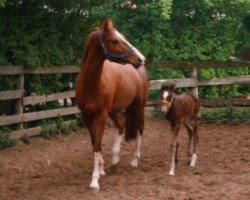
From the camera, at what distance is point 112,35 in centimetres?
673

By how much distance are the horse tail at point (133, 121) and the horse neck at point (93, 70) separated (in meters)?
1.82

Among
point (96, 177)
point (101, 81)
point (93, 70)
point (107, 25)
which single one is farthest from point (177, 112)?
point (107, 25)

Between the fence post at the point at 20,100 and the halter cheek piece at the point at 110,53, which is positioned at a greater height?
the halter cheek piece at the point at 110,53

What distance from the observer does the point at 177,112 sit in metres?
7.77

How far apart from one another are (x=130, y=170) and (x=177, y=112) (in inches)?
46.5

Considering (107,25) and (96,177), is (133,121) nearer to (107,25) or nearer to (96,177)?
(96,177)

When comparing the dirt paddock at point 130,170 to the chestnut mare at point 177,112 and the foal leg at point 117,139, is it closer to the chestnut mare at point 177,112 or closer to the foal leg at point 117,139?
the foal leg at point 117,139

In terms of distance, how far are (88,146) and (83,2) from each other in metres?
2.86

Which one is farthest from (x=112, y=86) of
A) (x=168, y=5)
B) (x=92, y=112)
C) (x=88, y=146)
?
(x=168, y=5)

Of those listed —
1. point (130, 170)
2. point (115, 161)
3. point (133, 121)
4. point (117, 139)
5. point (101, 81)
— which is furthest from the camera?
point (133, 121)

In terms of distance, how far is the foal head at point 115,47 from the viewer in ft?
21.9

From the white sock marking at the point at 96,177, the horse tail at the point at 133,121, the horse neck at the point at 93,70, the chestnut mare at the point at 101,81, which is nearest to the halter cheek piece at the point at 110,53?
the chestnut mare at the point at 101,81

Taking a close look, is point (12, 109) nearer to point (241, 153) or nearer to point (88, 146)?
point (88, 146)

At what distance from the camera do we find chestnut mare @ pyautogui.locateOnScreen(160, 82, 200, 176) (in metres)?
7.37
